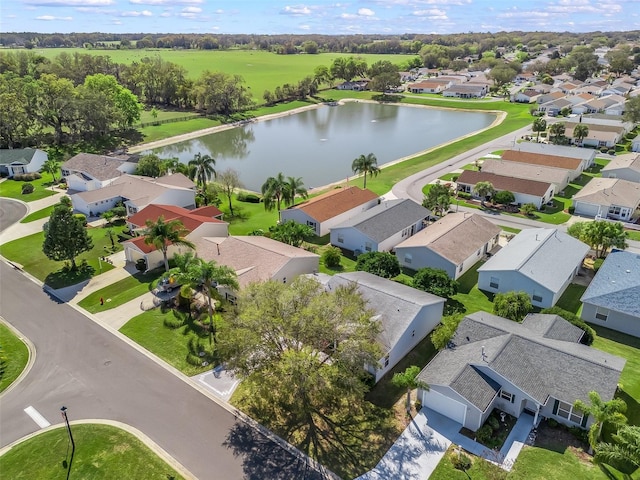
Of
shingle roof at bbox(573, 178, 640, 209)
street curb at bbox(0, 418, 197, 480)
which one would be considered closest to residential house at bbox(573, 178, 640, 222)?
shingle roof at bbox(573, 178, 640, 209)

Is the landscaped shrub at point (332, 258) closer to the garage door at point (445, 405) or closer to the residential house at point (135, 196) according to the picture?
the garage door at point (445, 405)

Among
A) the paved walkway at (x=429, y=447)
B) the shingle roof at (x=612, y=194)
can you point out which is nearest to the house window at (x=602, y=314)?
the paved walkway at (x=429, y=447)

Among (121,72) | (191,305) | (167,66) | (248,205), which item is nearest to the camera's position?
(191,305)

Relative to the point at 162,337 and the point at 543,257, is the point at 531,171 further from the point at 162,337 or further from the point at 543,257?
the point at 162,337

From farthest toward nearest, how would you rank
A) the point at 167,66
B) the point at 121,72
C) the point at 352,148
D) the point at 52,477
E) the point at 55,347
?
the point at 121,72, the point at 167,66, the point at 352,148, the point at 55,347, the point at 52,477

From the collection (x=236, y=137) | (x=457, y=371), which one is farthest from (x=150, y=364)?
(x=236, y=137)

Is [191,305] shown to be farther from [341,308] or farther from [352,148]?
[352,148]
